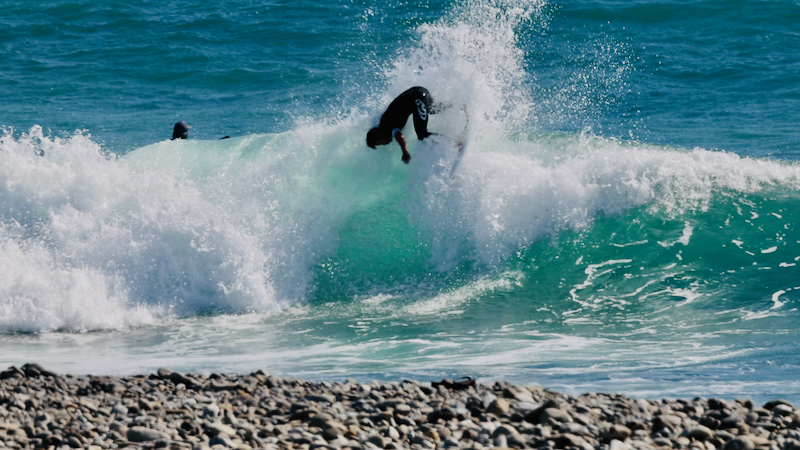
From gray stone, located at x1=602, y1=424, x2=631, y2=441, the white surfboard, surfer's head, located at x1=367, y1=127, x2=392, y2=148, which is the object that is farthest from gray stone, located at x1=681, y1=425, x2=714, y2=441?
surfer's head, located at x1=367, y1=127, x2=392, y2=148

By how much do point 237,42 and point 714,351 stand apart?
55.9ft

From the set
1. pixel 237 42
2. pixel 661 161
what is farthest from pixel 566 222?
pixel 237 42

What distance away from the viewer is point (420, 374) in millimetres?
6996

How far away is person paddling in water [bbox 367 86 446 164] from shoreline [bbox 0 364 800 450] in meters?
5.07

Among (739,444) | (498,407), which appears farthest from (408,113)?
(739,444)

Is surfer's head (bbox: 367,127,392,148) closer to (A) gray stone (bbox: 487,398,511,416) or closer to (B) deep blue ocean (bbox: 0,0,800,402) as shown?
(B) deep blue ocean (bbox: 0,0,800,402)

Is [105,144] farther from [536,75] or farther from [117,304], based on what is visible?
[536,75]

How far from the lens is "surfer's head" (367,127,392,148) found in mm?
11266

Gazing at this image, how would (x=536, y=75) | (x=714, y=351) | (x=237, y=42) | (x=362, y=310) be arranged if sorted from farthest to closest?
(x=237, y=42) → (x=536, y=75) → (x=362, y=310) → (x=714, y=351)

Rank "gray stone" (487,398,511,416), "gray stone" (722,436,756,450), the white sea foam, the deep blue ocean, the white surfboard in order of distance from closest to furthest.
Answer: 1. "gray stone" (722,436,756,450)
2. "gray stone" (487,398,511,416)
3. the deep blue ocean
4. the white sea foam
5. the white surfboard

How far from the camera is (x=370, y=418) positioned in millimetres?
5098

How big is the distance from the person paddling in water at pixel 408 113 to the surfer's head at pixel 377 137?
0.83 ft

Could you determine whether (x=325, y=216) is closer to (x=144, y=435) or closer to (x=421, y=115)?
(x=421, y=115)

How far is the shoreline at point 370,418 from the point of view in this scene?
4.61 metres
